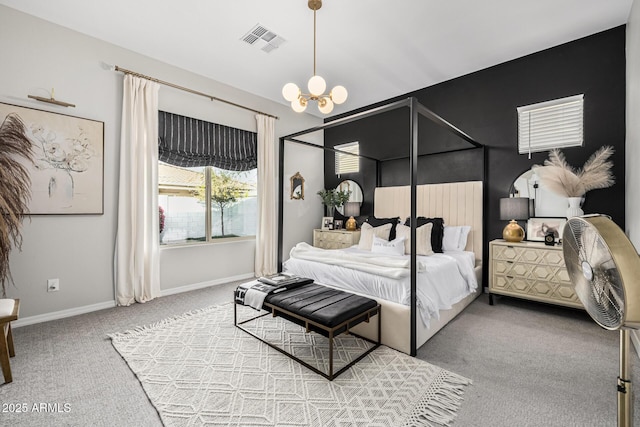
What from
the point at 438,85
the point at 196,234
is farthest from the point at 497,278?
the point at 196,234

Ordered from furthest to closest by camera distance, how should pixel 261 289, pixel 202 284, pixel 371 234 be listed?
pixel 202 284 → pixel 371 234 → pixel 261 289

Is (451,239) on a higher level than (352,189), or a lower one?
lower

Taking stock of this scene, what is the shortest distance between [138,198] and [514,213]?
430 centimetres

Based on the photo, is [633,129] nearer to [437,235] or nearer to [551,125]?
[551,125]

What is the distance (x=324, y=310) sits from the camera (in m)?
2.08

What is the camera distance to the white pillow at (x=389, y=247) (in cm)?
352

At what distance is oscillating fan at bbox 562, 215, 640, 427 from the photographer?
882mm

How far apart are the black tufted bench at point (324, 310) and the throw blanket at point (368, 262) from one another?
298mm

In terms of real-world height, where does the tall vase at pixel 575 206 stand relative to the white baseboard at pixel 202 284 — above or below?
above

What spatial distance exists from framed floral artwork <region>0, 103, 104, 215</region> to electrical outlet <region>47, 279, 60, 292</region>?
683 mm

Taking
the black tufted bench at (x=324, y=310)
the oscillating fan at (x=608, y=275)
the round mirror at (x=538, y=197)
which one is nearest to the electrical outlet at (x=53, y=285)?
the black tufted bench at (x=324, y=310)

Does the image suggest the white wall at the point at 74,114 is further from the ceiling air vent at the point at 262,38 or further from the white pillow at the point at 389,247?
the white pillow at the point at 389,247

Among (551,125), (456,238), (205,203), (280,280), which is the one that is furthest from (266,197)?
(551,125)

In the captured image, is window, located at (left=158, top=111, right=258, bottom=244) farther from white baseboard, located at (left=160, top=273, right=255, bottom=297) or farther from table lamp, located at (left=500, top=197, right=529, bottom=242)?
table lamp, located at (left=500, top=197, right=529, bottom=242)
